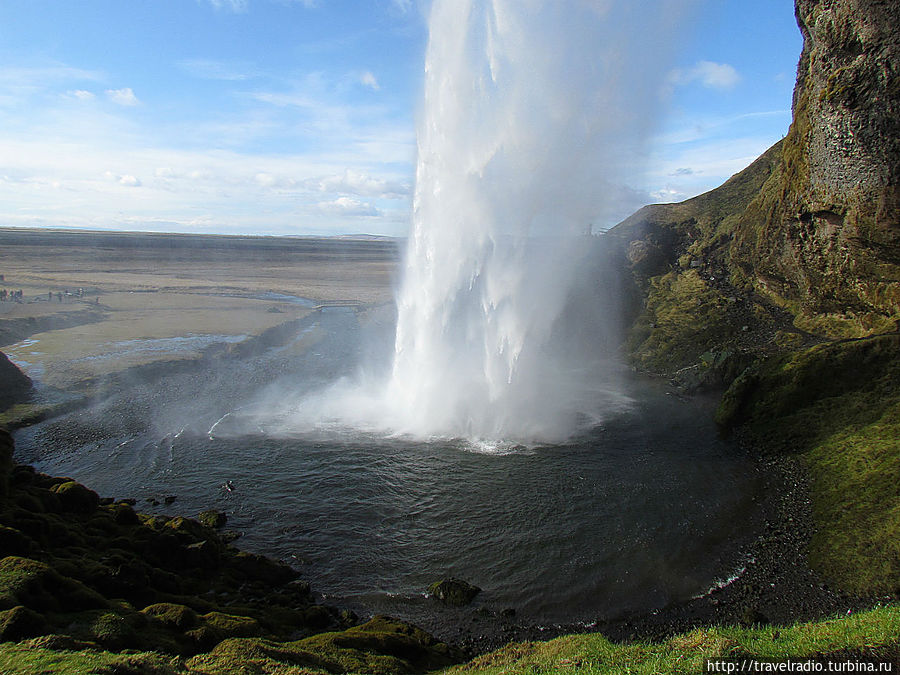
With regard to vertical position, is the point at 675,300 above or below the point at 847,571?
above

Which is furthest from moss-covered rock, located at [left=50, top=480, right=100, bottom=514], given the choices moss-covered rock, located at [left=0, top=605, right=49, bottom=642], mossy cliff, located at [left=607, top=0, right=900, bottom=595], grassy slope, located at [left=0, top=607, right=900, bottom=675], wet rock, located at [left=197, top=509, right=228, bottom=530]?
mossy cliff, located at [left=607, top=0, right=900, bottom=595]

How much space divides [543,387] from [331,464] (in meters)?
15.4

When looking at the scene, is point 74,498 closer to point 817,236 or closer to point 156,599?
point 156,599

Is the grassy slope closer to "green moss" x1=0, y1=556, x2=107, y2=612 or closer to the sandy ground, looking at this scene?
"green moss" x1=0, y1=556, x2=107, y2=612

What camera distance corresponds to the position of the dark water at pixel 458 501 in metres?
15.0

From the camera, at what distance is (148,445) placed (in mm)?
24438

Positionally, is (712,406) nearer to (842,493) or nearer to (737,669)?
(842,493)

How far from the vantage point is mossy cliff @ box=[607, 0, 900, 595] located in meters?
17.1

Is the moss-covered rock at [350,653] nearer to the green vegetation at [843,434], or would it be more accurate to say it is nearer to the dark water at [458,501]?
the dark water at [458,501]

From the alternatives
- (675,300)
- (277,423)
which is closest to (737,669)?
(277,423)

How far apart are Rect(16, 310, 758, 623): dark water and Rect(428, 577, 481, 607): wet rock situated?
0.40 m

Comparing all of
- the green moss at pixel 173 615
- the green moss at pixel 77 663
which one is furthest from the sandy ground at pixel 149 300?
the green moss at pixel 77 663

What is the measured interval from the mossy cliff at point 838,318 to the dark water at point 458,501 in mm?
2751

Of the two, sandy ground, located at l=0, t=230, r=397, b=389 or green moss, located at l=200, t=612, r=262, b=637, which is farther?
sandy ground, located at l=0, t=230, r=397, b=389
